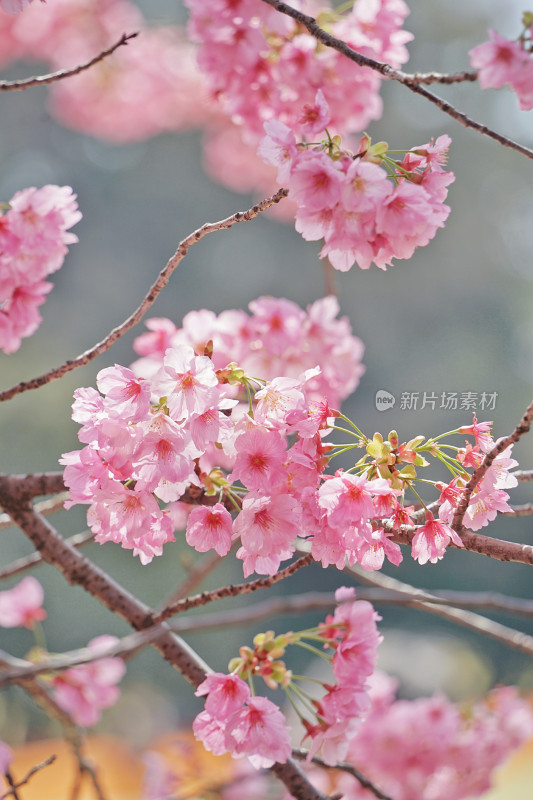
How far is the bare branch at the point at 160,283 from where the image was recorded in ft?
1.65

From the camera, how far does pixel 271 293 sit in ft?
16.6

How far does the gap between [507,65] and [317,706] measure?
519mm

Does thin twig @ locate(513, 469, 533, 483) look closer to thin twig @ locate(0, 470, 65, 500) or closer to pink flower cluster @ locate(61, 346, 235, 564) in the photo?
pink flower cluster @ locate(61, 346, 235, 564)

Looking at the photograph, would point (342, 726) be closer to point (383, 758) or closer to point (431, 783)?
point (383, 758)

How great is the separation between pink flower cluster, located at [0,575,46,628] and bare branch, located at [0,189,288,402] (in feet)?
2.35

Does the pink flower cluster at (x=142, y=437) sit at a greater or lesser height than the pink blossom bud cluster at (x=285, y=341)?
greater

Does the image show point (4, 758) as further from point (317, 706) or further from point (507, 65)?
point (507, 65)

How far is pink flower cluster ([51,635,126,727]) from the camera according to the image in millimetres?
1207

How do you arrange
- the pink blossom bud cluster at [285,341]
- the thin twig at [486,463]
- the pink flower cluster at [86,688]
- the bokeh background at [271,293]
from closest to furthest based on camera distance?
the thin twig at [486,463] < the pink blossom bud cluster at [285,341] < the pink flower cluster at [86,688] < the bokeh background at [271,293]

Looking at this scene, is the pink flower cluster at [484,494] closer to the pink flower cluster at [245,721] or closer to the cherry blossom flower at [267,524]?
the cherry blossom flower at [267,524]

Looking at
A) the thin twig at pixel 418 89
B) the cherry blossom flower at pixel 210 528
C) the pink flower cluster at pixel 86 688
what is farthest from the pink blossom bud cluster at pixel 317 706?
the pink flower cluster at pixel 86 688

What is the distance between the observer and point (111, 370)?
0.52 m

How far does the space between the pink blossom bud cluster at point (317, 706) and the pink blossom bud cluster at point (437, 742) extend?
38.3 inches

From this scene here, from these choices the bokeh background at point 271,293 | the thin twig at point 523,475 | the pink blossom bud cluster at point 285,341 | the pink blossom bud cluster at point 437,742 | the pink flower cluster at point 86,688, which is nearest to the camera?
the thin twig at point 523,475
